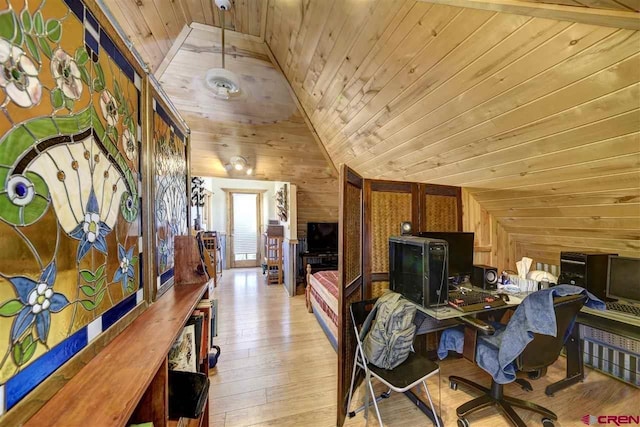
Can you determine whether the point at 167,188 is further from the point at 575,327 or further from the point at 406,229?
the point at 575,327

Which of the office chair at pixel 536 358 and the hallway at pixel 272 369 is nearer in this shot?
the office chair at pixel 536 358

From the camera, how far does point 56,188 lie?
0.63 metres

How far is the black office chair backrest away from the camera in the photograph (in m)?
1.52

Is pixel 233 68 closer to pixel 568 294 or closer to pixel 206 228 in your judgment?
pixel 568 294

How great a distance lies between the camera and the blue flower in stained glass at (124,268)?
0.92 meters

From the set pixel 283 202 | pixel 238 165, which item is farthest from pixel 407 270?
pixel 283 202

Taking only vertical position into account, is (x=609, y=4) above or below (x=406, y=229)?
above

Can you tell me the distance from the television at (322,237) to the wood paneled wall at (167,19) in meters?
3.36

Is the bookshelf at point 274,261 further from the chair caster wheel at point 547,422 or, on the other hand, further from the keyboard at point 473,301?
the chair caster wheel at point 547,422

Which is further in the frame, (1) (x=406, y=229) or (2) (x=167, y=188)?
(1) (x=406, y=229)

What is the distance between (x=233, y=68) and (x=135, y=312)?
2610 mm

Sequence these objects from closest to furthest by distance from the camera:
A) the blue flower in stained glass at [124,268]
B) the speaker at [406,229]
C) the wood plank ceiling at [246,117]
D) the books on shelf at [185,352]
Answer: the blue flower in stained glass at [124,268] < the books on shelf at [185,352] < the speaker at [406,229] < the wood plank ceiling at [246,117]

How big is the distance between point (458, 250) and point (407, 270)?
2.12ft

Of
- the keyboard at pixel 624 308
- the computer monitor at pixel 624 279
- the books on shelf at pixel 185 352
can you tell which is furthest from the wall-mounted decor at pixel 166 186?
the computer monitor at pixel 624 279
